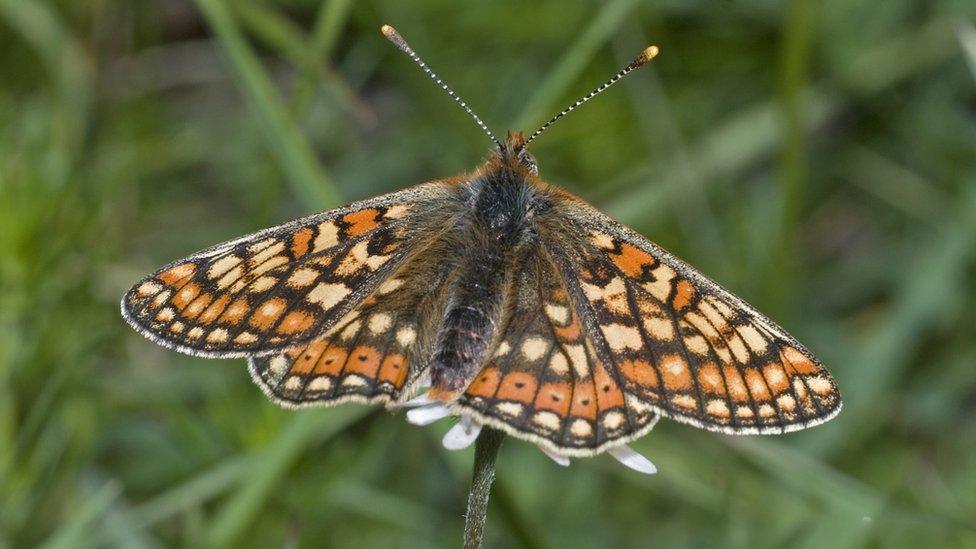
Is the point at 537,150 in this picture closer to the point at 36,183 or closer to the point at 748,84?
the point at 748,84

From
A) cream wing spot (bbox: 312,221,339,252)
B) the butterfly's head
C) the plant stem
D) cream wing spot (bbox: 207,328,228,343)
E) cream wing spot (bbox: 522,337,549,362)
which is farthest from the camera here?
the butterfly's head

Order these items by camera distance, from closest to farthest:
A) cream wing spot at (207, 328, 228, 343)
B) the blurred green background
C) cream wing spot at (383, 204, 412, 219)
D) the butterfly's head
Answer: cream wing spot at (207, 328, 228, 343) < cream wing spot at (383, 204, 412, 219) < the butterfly's head < the blurred green background

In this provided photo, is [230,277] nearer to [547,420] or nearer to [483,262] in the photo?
[483,262]

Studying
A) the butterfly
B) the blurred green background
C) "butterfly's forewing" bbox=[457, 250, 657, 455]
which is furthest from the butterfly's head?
"butterfly's forewing" bbox=[457, 250, 657, 455]

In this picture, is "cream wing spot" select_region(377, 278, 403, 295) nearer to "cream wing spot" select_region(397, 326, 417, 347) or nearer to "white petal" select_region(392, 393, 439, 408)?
"cream wing spot" select_region(397, 326, 417, 347)

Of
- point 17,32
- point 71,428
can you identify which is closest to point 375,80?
point 17,32

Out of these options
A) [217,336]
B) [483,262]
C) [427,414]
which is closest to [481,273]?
[483,262]
